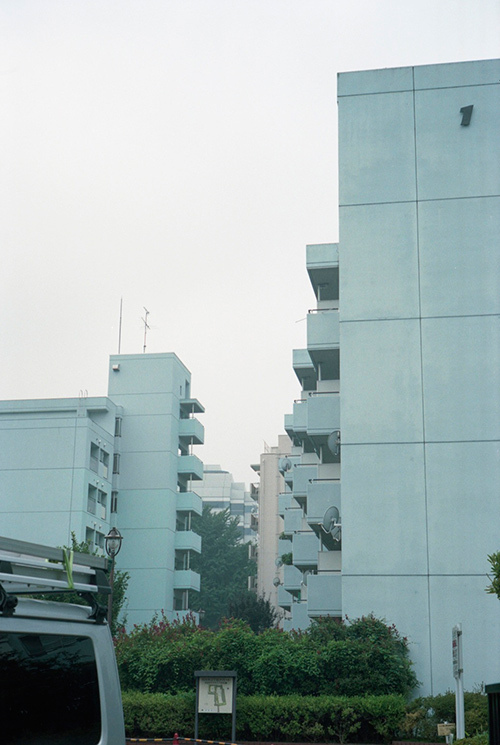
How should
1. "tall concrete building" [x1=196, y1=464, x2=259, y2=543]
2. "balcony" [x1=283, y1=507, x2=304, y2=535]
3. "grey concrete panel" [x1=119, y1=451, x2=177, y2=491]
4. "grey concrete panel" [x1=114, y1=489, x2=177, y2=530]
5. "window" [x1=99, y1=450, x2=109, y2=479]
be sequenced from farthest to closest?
"tall concrete building" [x1=196, y1=464, x2=259, y2=543] < "grey concrete panel" [x1=119, y1=451, x2=177, y2=491] < "grey concrete panel" [x1=114, y1=489, x2=177, y2=530] < "window" [x1=99, y1=450, x2=109, y2=479] < "balcony" [x1=283, y1=507, x2=304, y2=535]

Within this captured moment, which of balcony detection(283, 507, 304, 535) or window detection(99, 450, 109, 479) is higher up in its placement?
window detection(99, 450, 109, 479)

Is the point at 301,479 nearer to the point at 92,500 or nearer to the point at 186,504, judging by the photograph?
the point at 92,500

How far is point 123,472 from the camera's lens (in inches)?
2495

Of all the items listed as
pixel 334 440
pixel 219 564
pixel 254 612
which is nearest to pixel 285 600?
pixel 254 612

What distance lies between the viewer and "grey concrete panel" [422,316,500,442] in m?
28.8

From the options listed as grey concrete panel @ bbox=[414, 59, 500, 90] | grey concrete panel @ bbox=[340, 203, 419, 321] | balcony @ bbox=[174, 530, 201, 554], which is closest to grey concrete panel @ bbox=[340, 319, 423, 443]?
grey concrete panel @ bbox=[340, 203, 419, 321]

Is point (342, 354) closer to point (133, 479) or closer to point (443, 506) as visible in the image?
point (443, 506)

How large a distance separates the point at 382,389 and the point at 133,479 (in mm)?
36217

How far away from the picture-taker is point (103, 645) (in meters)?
4.94

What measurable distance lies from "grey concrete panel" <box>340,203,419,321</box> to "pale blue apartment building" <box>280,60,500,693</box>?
0.15 ft

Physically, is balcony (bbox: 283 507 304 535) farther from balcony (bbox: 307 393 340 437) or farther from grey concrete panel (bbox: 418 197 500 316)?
grey concrete panel (bbox: 418 197 500 316)

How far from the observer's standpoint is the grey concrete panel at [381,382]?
29328 mm

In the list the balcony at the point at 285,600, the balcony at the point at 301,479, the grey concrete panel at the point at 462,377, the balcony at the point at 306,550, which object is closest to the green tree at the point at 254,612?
the balcony at the point at 285,600

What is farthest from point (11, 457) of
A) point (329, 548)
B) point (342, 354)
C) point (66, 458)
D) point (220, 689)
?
point (220, 689)
